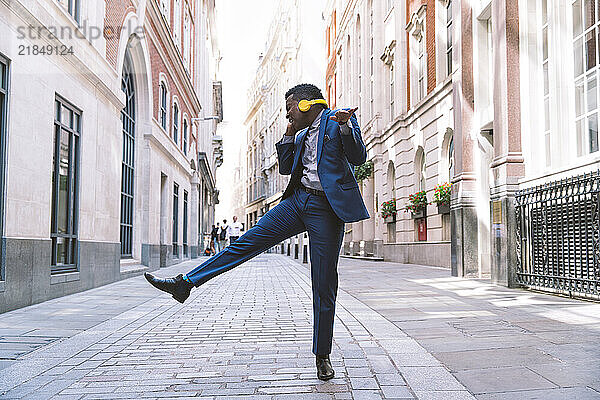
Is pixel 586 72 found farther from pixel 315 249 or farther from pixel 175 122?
pixel 175 122

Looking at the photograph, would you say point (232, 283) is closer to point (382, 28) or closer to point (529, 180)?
point (529, 180)

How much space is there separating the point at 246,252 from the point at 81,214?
6.72m

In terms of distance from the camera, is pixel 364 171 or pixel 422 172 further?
pixel 364 171

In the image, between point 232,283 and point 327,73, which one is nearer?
point 232,283

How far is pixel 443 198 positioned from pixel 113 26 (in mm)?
9233

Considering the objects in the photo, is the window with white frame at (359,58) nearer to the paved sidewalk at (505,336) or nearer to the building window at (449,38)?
the building window at (449,38)

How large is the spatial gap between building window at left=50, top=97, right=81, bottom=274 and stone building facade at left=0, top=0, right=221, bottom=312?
0.05 feet

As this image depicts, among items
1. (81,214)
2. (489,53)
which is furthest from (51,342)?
(489,53)

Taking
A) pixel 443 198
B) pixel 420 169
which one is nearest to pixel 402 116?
pixel 420 169

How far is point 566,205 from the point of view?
8.00 m

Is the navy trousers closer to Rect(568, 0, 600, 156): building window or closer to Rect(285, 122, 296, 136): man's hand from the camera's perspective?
Rect(285, 122, 296, 136): man's hand

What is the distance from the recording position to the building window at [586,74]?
8219 mm

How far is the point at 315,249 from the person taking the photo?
3.92 meters

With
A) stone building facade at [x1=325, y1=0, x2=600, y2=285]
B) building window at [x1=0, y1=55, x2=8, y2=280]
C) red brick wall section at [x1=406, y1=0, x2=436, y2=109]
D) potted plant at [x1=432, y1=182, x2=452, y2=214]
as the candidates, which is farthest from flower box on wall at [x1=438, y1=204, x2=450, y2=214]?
building window at [x1=0, y1=55, x2=8, y2=280]
